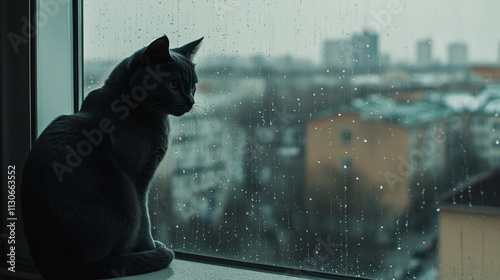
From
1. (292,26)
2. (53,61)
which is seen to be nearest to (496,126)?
(292,26)

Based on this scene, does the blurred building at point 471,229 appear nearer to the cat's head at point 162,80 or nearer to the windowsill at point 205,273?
the windowsill at point 205,273

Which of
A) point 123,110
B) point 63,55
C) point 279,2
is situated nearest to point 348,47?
point 279,2

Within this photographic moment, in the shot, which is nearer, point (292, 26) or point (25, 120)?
point (292, 26)

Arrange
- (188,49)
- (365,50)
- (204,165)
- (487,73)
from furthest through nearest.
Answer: (204,165) → (188,49) → (365,50) → (487,73)

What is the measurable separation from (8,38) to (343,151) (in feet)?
2.65

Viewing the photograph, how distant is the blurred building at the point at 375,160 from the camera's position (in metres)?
0.98

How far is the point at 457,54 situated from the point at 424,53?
56 millimetres

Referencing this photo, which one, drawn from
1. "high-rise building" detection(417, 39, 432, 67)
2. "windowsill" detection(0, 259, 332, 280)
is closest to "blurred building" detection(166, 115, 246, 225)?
"windowsill" detection(0, 259, 332, 280)

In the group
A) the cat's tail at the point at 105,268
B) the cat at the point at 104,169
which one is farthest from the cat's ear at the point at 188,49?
the cat's tail at the point at 105,268

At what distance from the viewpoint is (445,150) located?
957 mm

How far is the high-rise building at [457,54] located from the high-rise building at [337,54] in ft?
0.61

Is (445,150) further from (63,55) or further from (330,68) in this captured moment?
(63,55)

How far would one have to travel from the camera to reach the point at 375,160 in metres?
1.04

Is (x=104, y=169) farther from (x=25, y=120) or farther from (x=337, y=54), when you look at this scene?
(x=337, y=54)
